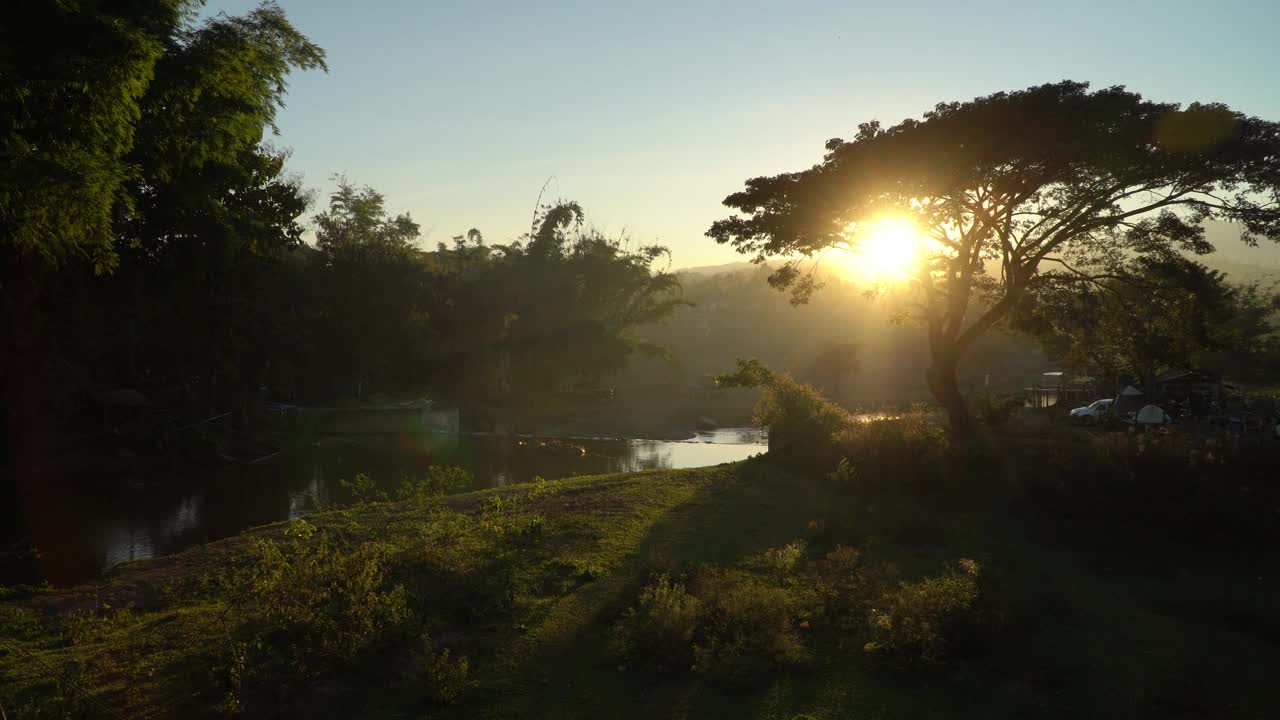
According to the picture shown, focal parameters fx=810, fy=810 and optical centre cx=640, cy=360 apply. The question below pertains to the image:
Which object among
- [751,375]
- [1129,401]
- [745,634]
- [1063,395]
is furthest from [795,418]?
[1063,395]

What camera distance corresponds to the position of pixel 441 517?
13.0m

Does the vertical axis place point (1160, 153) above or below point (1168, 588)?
above

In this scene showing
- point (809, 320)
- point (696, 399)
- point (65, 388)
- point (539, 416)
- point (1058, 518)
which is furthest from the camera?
point (809, 320)

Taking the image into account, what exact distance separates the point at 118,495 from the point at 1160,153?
29.1 m

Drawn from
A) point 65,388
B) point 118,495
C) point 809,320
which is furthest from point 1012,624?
point 809,320

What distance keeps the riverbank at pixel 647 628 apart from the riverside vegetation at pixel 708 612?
0.03 meters

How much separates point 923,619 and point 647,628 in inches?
109

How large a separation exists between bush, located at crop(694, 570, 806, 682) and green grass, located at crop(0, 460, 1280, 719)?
148mm

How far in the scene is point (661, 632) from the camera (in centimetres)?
792

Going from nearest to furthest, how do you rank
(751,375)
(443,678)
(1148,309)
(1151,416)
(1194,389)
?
1. (443,678)
2. (1148,309)
3. (751,375)
4. (1151,416)
5. (1194,389)

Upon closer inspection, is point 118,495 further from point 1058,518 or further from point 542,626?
point 1058,518

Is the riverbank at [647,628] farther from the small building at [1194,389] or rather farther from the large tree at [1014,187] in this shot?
the small building at [1194,389]

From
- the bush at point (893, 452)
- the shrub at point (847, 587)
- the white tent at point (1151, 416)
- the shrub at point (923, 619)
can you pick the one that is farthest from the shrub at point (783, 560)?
the white tent at point (1151, 416)

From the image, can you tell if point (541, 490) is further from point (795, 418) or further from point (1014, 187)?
point (1014, 187)
